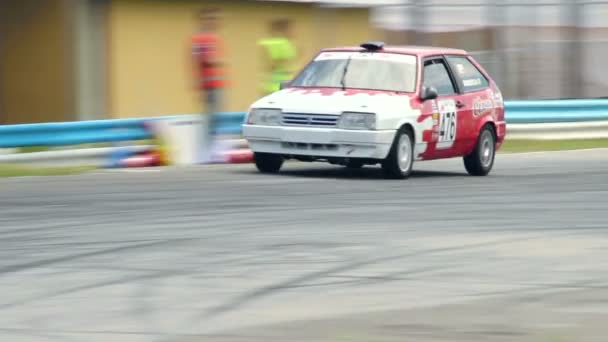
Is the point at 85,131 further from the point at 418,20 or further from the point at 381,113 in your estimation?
the point at 418,20

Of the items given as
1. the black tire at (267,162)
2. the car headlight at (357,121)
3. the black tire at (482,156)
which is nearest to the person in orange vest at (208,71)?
the black tire at (267,162)

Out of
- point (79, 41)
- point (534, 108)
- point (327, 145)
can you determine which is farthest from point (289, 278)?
point (534, 108)

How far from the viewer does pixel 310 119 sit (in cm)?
1429

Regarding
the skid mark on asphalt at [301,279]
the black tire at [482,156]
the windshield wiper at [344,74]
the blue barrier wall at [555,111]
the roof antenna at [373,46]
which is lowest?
the blue barrier wall at [555,111]

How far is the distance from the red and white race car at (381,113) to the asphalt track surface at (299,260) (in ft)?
1.35

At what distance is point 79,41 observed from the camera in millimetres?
20406

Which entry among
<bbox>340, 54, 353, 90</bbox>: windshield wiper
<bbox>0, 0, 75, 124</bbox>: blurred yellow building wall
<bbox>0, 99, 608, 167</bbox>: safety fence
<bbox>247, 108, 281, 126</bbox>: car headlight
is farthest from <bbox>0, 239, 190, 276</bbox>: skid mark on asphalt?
<bbox>0, 0, 75, 124</bbox>: blurred yellow building wall

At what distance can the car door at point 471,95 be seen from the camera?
15720 millimetres

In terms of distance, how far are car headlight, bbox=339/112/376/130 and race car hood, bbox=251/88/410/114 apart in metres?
0.05

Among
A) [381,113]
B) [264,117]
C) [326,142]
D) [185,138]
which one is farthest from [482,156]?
[185,138]

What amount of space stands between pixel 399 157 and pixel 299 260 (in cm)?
582

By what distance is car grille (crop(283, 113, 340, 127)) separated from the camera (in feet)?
46.6

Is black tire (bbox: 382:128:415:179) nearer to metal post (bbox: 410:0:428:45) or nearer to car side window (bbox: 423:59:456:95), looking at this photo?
car side window (bbox: 423:59:456:95)

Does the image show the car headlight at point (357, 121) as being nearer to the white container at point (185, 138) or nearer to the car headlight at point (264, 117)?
the car headlight at point (264, 117)
